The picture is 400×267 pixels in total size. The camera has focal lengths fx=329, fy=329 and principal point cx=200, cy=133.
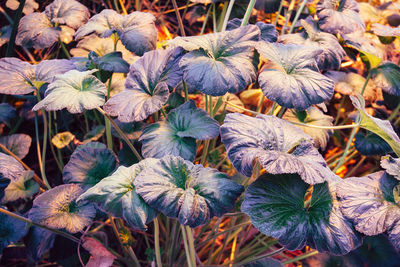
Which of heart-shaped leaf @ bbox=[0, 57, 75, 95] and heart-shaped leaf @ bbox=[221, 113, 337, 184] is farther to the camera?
heart-shaped leaf @ bbox=[0, 57, 75, 95]

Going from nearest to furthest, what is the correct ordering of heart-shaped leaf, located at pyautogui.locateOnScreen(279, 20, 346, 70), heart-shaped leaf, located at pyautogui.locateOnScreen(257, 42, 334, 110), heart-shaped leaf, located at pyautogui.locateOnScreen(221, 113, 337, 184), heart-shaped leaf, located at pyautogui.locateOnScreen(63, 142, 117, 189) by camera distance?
heart-shaped leaf, located at pyautogui.locateOnScreen(221, 113, 337, 184) < heart-shaped leaf, located at pyautogui.locateOnScreen(257, 42, 334, 110) < heart-shaped leaf, located at pyautogui.locateOnScreen(63, 142, 117, 189) < heart-shaped leaf, located at pyautogui.locateOnScreen(279, 20, 346, 70)

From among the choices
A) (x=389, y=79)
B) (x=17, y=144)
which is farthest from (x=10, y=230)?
(x=389, y=79)

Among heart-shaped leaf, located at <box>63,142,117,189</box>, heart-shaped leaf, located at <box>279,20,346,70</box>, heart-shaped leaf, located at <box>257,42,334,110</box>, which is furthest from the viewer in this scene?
heart-shaped leaf, located at <box>279,20,346,70</box>

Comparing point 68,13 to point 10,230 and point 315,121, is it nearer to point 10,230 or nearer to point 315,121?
point 10,230

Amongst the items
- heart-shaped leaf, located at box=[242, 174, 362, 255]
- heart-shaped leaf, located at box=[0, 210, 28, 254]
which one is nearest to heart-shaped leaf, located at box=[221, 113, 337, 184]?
heart-shaped leaf, located at box=[242, 174, 362, 255]

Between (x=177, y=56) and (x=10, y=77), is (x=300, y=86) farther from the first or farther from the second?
(x=10, y=77)

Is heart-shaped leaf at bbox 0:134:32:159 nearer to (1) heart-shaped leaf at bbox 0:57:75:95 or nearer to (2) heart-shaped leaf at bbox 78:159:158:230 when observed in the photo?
(1) heart-shaped leaf at bbox 0:57:75:95

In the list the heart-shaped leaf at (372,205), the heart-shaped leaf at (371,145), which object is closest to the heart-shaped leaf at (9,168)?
the heart-shaped leaf at (372,205)

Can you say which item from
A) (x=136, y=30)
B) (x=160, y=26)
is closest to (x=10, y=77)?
(x=136, y=30)
